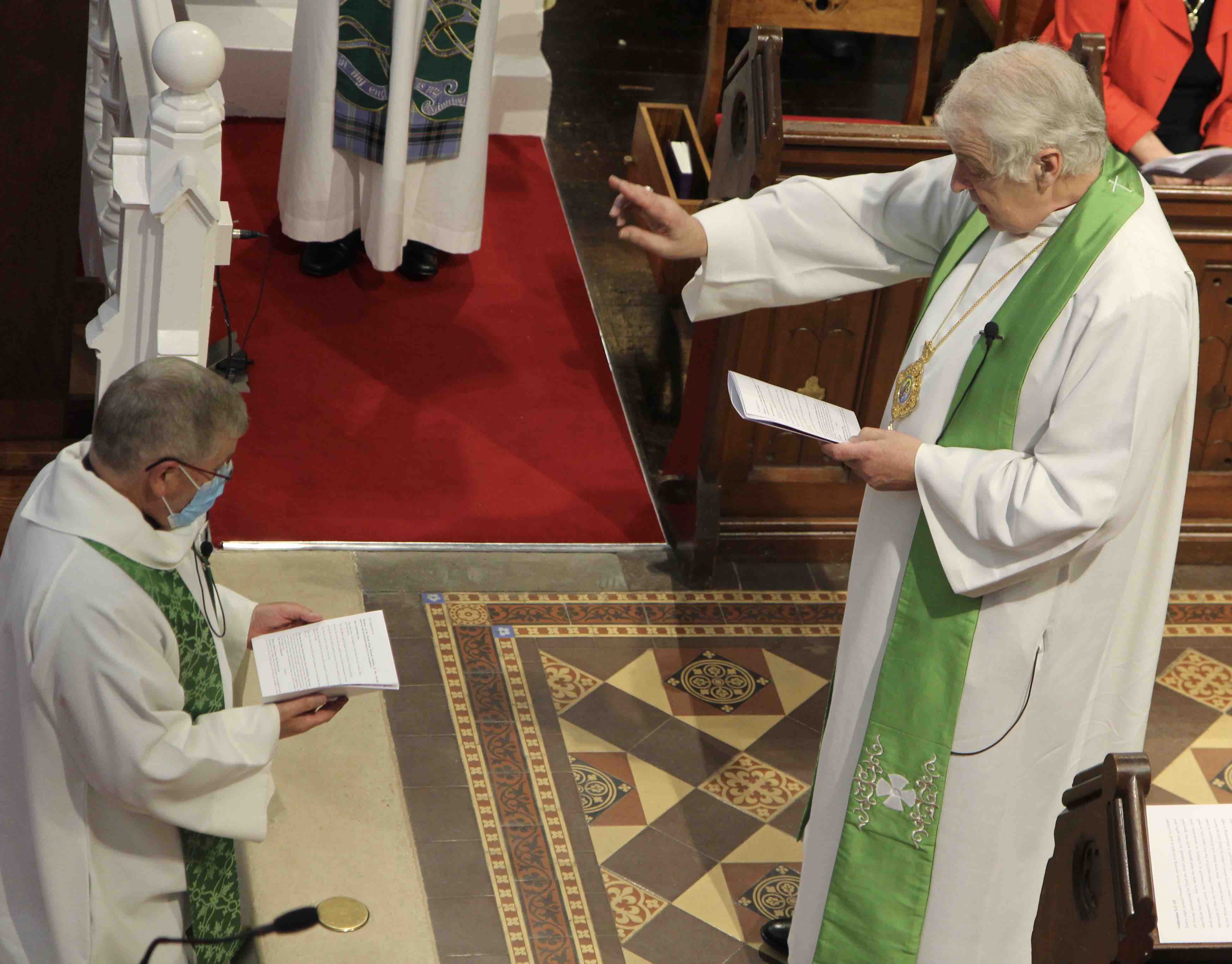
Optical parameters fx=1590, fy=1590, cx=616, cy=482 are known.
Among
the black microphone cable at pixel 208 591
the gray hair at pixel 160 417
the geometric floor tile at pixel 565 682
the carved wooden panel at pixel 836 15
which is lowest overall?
the geometric floor tile at pixel 565 682

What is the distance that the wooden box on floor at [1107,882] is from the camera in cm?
200

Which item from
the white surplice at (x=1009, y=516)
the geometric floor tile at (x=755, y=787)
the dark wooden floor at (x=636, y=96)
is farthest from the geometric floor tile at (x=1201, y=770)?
the dark wooden floor at (x=636, y=96)

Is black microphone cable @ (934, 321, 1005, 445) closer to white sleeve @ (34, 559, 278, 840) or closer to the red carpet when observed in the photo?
white sleeve @ (34, 559, 278, 840)

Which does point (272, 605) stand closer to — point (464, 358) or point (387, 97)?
point (464, 358)

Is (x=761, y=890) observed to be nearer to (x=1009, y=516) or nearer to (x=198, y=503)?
(x=1009, y=516)

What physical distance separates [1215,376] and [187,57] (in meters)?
3.32

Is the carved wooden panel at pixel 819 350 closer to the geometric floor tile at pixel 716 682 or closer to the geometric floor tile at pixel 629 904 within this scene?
the geometric floor tile at pixel 716 682

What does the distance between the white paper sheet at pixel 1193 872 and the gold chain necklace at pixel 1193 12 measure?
3.70m

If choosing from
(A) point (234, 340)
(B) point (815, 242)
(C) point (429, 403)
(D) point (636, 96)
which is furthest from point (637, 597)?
(D) point (636, 96)

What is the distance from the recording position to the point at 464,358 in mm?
5832

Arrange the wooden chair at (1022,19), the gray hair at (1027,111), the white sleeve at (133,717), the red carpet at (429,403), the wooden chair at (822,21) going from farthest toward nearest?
the wooden chair at (1022,19) → the wooden chair at (822,21) → the red carpet at (429,403) → the gray hair at (1027,111) → the white sleeve at (133,717)

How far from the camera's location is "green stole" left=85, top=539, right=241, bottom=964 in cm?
274

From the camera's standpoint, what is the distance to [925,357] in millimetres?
3160

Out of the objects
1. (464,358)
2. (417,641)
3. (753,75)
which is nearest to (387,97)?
(464,358)
